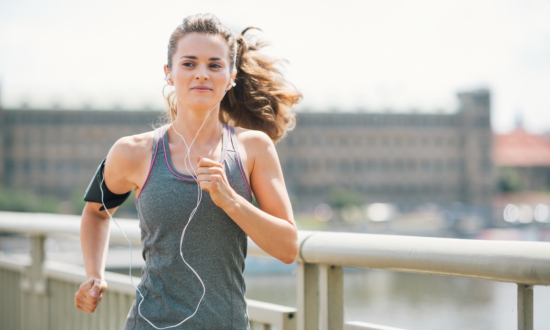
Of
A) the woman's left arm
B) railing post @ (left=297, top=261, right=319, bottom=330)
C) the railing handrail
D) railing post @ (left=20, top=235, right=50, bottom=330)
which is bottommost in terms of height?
railing post @ (left=20, top=235, right=50, bottom=330)

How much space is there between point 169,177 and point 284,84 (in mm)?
440

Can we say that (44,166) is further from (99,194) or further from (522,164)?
(99,194)

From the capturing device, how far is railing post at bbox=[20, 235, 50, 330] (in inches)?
95.3

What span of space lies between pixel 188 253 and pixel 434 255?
1.50 feet

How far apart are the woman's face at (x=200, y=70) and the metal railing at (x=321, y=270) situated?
457 mm

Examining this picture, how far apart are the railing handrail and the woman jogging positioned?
0.24 meters

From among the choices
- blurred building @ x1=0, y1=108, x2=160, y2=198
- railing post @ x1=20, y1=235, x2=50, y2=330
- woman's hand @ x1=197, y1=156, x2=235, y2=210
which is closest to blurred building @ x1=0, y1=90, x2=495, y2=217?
blurred building @ x1=0, y1=108, x2=160, y2=198

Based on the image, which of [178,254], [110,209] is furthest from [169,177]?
[110,209]

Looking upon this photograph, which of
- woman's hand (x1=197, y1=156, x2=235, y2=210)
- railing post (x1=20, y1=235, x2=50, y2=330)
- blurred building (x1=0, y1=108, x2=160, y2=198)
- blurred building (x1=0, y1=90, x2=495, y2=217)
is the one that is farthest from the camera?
blurred building (x1=0, y1=90, x2=495, y2=217)

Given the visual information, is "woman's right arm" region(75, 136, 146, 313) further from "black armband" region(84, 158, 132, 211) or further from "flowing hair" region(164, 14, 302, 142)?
"flowing hair" region(164, 14, 302, 142)

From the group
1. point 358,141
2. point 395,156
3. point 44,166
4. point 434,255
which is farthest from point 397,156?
point 434,255

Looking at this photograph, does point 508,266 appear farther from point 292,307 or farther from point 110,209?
point 110,209

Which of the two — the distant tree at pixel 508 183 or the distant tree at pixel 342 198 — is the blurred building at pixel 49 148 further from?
the distant tree at pixel 508 183

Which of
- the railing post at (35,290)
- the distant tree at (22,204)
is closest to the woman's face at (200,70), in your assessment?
the railing post at (35,290)
